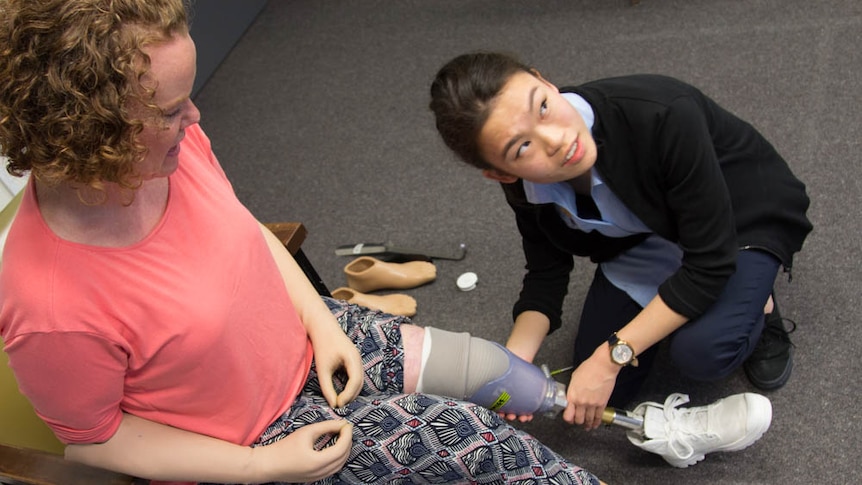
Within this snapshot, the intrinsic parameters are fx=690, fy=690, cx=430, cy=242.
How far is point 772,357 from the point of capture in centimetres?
135

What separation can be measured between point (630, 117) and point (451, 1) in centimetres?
189

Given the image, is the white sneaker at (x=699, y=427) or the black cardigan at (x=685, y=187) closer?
the black cardigan at (x=685, y=187)

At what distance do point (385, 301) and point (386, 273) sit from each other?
0.09m

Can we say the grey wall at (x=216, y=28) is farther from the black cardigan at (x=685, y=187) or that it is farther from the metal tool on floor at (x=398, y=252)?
the black cardigan at (x=685, y=187)

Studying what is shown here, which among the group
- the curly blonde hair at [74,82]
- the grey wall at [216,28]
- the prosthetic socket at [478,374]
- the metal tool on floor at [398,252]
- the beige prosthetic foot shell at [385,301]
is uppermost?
the curly blonde hair at [74,82]

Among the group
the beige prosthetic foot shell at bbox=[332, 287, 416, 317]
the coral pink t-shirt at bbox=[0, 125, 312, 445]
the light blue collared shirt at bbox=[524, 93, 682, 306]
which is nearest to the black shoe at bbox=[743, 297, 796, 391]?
the light blue collared shirt at bbox=[524, 93, 682, 306]

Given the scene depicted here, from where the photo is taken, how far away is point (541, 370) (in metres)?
1.22

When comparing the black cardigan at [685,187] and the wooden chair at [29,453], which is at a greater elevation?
the black cardigan at [685,187]

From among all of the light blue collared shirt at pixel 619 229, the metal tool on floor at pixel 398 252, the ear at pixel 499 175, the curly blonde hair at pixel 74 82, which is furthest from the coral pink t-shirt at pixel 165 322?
the metal tool on floor at pixel 398 252

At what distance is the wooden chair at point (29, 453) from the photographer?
864mm

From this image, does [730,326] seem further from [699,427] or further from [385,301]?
[385,301]

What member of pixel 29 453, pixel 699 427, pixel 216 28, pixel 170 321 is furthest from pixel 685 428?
pixel 216 28

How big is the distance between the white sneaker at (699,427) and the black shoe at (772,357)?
14cm

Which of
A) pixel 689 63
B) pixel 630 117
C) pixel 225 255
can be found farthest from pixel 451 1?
pixel 225 255
